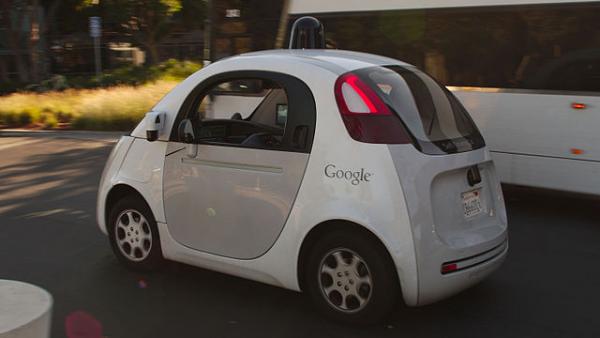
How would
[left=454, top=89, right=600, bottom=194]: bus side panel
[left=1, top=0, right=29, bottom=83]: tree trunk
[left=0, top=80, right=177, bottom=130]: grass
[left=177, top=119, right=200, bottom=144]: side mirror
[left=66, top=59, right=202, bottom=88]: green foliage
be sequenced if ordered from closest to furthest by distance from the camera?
1. [left=177, top=119, right=200, bottom=144]: side mirror
2. [left=454, top=89, right=600, bottom=194]: bus side panel
3. [left=0, top=80, right=177, bottom=130]: grass
4. [left=66, top=59, right=202, bottom=88]: green foliage
5. [left=1, top=0, right=29, bottom=83]: tree trunk

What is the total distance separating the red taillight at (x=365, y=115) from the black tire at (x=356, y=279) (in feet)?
1.99

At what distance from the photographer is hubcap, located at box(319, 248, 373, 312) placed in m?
3.99

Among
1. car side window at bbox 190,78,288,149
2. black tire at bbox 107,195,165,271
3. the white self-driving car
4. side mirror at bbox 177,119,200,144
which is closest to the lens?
the white self-driving car

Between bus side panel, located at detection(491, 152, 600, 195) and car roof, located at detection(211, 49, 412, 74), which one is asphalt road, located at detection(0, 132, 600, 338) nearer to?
bus side panel, located at detection(491, 152, 600, 195)

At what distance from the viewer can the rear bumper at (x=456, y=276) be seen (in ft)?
12.6

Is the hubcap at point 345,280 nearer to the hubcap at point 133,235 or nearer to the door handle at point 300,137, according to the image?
the door handle at point 300,137

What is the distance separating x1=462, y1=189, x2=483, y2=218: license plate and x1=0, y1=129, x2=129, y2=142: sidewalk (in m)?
11.1

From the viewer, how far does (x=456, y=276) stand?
3.96 meters

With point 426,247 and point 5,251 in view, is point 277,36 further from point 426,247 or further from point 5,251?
point 426,247

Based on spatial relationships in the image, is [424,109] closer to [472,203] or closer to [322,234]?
[472,203]

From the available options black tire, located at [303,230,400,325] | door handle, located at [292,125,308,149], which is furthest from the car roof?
black tire, located at [303,230,400,325]

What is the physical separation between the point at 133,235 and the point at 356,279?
1.99 metres

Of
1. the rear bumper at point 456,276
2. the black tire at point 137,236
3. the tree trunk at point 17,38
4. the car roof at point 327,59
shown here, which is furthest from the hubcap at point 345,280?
the tree trunk at point 17,38

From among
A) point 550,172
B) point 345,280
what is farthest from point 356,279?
point 550,172
